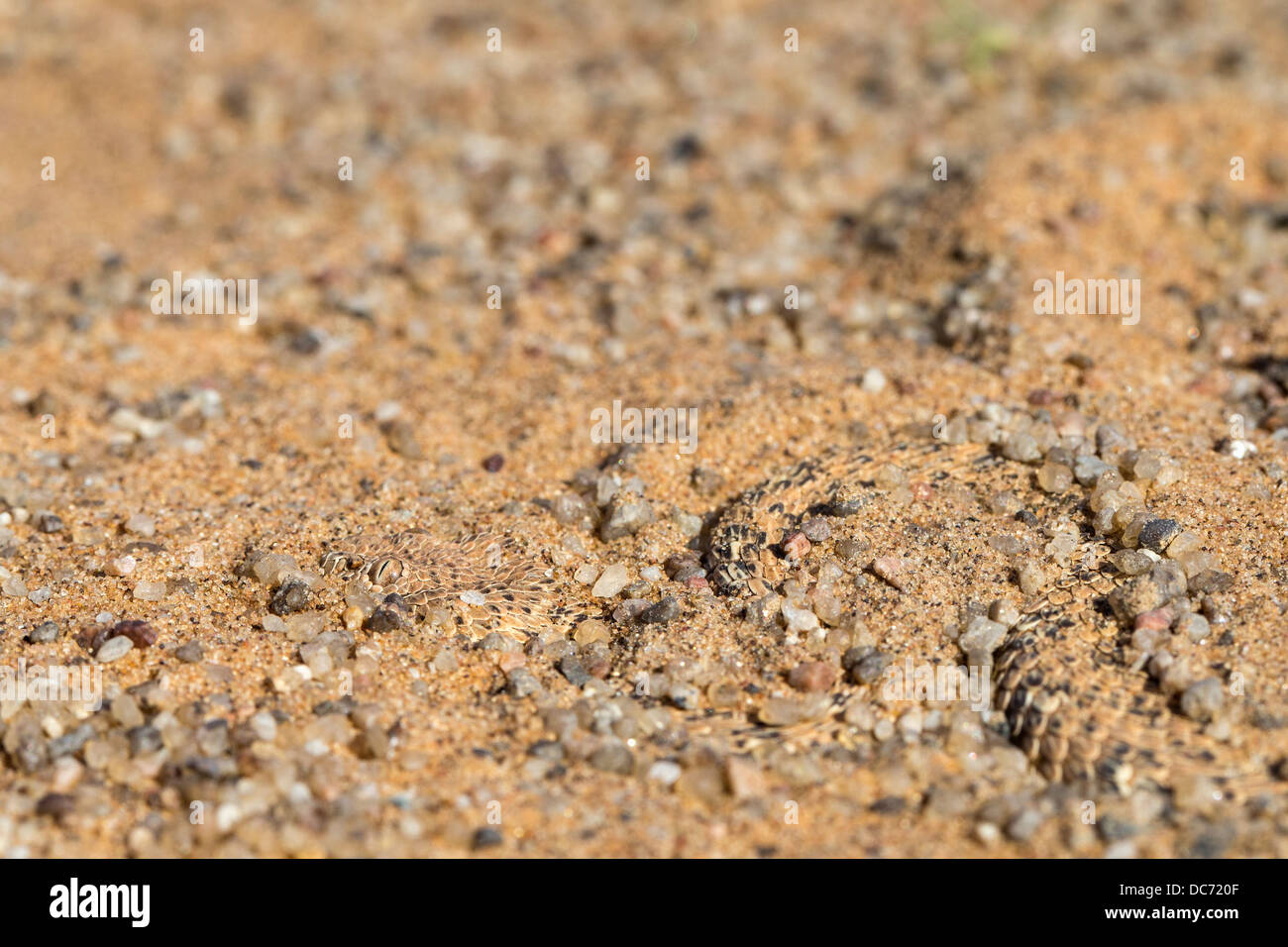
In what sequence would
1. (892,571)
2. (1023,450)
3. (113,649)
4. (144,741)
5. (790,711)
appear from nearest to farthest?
(144,741) → (790,711) → (113,649) → (892,571) → (1023,450)

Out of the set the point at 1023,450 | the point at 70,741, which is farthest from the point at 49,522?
the point at 1023,450

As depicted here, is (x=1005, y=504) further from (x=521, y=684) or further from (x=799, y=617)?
(x=521, y=684)

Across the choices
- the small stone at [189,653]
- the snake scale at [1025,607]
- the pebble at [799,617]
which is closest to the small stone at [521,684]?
the snake scale at [1025,607]

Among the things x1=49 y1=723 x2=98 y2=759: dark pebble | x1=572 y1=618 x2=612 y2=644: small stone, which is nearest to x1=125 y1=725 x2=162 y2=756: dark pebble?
x1=49 y1=723 x2=98 y2=759: dark pebble

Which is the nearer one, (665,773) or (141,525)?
(665,773)

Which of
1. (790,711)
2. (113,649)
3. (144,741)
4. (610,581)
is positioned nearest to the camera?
(144,741)

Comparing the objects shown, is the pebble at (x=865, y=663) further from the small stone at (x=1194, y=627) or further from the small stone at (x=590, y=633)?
the small stone at (x=1194, y=627)
